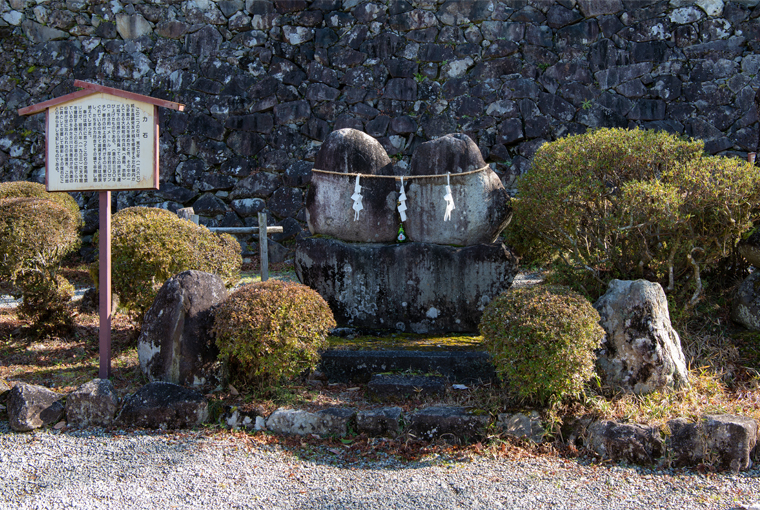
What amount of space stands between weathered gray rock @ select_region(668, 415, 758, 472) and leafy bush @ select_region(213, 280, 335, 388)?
7.58 feet

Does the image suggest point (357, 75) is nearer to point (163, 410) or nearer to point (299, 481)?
point (163, 410)

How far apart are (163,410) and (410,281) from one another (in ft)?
7.47

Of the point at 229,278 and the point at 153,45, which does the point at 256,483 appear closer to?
the point at 229,278

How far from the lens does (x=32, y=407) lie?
12.1 ft

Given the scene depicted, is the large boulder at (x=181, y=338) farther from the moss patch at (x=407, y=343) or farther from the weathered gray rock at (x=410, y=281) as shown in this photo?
the weathered gray rock at (x=410, y=281)

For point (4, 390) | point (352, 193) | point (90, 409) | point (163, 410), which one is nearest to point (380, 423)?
point (163, 410)

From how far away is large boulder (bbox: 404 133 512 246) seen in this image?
5082mm

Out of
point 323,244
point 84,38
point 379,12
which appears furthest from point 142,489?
point 84,38

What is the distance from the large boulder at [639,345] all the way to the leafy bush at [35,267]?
15.6 ft

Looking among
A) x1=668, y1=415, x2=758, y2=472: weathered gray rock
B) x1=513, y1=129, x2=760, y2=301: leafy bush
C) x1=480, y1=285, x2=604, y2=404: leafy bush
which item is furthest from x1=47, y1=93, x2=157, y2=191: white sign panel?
x1=668, y1=415, x2=758, y2=472: weathered gray rock

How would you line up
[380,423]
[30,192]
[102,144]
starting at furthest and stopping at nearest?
[30,192] → [102,144] → [380,423]

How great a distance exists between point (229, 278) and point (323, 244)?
3.31 feet

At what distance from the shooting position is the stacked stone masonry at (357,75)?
9164 millimetres

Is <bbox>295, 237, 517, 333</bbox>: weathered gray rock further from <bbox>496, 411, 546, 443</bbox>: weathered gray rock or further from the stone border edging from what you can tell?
<bbox>496, 411, 546, 443</bbox>: weathered gray rock
